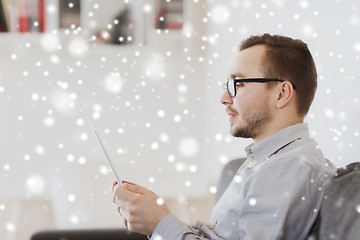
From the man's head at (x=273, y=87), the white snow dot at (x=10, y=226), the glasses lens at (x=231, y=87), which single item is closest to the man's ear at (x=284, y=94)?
the man's head at (x=273, y=87)

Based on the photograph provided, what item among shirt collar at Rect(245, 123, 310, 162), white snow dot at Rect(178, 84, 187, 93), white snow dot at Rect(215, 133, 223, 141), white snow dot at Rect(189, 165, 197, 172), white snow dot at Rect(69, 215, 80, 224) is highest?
shirt collar at Rect(245, 123, 310, 162)

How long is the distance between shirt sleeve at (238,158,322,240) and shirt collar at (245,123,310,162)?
0.14 m

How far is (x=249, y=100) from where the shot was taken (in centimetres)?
124

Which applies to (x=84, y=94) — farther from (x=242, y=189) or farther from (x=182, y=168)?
(x=242, y=189)

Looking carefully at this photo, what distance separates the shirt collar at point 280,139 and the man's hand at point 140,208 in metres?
0.30

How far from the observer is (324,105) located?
4.85 ft

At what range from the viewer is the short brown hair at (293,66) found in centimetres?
123

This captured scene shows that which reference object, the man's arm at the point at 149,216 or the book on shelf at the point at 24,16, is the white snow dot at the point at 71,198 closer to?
the book on shelf at the point at 24,16

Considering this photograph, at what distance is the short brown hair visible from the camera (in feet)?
4.05

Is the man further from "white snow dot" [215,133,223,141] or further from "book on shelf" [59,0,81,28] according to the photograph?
"book on shelf" [59,0,81,28]

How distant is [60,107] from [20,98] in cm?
24

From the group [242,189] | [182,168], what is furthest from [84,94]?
[242,189]

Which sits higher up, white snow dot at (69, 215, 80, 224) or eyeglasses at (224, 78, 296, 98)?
eyeglasses at (224, 78, 296, 98)

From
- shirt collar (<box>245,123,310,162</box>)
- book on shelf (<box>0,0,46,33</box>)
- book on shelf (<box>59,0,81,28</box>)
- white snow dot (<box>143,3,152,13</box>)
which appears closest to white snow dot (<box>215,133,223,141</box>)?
white snow dot (<box>143,3,152,13</box>)
